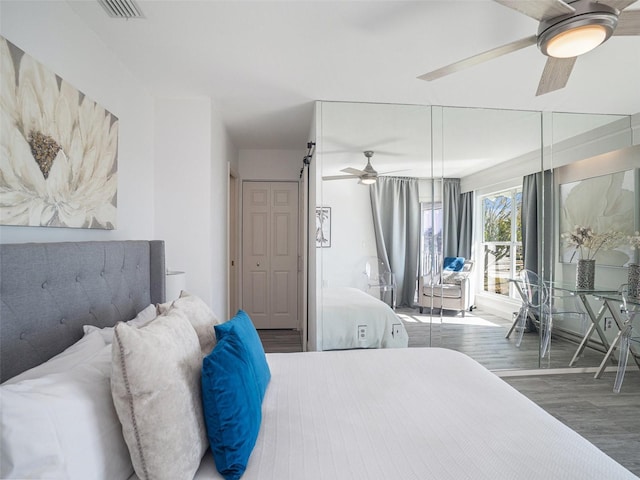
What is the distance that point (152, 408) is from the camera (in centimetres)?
89

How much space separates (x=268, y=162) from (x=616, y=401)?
453cm

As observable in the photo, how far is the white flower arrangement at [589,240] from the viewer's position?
3400mm

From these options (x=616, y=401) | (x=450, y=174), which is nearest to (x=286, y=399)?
(x=450, y=174)

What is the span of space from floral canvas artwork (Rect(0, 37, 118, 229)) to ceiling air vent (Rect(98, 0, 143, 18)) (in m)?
0.48

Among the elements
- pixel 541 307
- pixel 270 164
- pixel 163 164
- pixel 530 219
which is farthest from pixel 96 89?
pixel 541 307

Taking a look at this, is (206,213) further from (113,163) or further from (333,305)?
(333,305)

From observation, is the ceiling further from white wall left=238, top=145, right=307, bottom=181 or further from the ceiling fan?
white wall left=238, top=145, right=307, bottom=181

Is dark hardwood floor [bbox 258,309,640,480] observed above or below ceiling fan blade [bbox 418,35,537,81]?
below

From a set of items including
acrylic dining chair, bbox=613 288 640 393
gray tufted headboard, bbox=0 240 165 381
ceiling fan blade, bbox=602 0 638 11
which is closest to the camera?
gray tufted headboard, bbox=0 240 165 381

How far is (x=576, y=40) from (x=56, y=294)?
2537 millimetres

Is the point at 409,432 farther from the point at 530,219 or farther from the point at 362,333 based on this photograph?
the point at 530,219

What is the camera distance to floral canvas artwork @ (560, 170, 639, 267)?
11.1ft

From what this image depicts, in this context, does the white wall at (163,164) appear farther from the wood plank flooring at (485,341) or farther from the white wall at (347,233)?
the wood plank flooring at (485,341)

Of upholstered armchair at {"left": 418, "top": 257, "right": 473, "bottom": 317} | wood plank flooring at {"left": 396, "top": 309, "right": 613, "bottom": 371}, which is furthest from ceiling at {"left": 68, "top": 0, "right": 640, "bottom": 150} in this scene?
wood plank flooring at {"left": 396, "top": 309, "right": 613, "bottom": 371}
